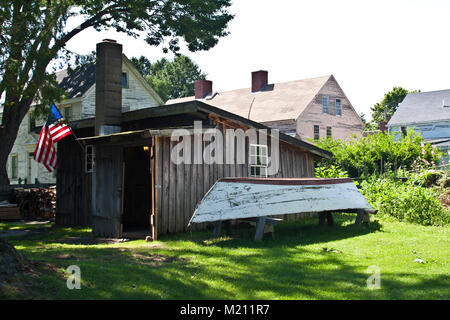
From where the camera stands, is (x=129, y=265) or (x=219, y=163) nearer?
(x=129, y=265)

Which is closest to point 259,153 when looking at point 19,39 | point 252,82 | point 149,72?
point 19,39

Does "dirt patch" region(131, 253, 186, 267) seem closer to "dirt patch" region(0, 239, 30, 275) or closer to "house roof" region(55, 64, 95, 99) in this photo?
"dirt patch" region(0, 239, 30, 275)

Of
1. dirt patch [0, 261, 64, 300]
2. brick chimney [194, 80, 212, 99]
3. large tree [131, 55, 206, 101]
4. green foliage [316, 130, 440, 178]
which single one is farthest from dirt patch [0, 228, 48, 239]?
large tree [131, 55, 206, 101]

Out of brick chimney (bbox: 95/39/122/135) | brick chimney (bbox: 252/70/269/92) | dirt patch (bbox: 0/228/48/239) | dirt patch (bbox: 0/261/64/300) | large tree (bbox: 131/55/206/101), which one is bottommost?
dirt patch (bbox: 0/228/48/239)

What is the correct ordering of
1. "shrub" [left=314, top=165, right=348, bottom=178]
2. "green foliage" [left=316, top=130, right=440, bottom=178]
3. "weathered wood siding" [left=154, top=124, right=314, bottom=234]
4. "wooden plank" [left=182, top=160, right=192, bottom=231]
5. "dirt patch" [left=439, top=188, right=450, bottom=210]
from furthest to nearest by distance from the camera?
"green foliage" [left=316, top=130, right=440, bottom=178], "shrub" [left=314, top=165, right=348, bottom=178], "dirt patch" [left=439, top=188, right=450, bottom=210], "wooden plank" [left=182, top=160, right=192, bottom=231], "weathered wood siding" [left=154, top=124, right=314, bottom=234]

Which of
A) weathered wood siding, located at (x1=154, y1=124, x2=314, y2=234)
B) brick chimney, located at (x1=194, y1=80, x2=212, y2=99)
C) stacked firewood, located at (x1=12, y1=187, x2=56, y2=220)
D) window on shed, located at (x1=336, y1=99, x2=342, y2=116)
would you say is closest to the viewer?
weathered wood siding, located at (x1=154, y1=124, x2=314, y2=234)

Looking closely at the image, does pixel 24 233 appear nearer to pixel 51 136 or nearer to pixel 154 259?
pixel 51 136

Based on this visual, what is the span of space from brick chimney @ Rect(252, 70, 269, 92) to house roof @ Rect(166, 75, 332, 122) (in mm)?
462

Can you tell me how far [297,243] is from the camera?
973 centimetres

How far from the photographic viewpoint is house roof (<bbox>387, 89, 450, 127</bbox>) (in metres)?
38.0

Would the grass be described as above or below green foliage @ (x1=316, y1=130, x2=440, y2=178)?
below
